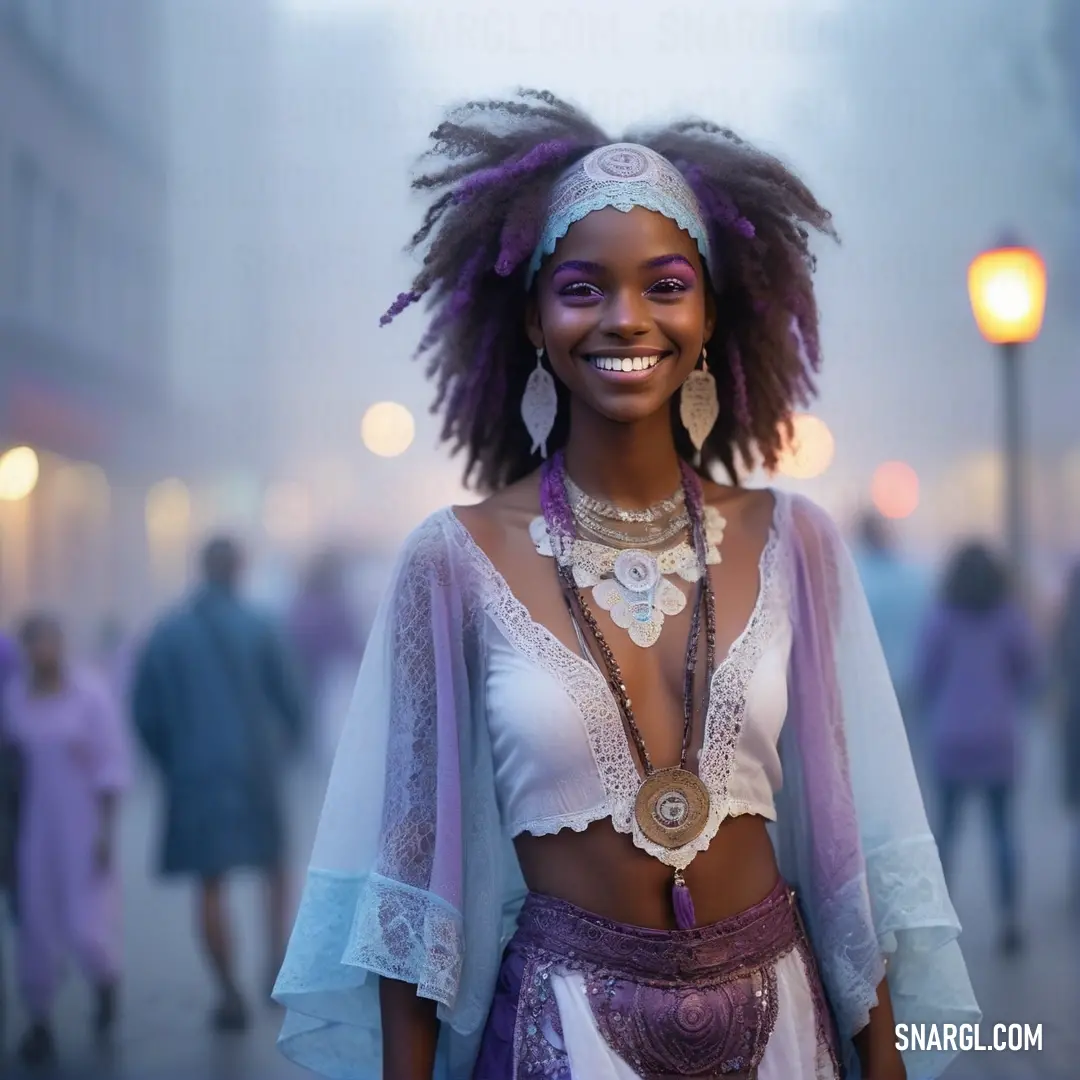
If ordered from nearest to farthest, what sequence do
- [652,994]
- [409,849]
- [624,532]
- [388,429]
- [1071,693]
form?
[652,994], [409,849], [624,532], [388,429], [1071,693]

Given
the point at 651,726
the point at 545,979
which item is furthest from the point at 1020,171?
the point at 545,979

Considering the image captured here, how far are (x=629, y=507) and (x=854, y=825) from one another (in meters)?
0.56

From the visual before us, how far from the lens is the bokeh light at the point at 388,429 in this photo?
3205mm

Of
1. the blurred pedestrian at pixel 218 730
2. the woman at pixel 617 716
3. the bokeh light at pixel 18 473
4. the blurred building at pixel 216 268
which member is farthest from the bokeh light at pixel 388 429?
the woman at pixel 617 716

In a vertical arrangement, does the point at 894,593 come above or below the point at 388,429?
below

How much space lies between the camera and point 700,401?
6.49ft

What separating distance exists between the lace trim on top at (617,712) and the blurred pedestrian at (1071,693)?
212 cm

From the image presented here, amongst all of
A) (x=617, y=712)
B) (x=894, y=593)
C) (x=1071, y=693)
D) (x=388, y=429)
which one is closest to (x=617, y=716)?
(x=617, y=712)

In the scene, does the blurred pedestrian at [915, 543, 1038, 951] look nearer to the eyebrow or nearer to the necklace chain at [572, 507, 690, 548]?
the necklace chain at [572, 507, 690, 548]

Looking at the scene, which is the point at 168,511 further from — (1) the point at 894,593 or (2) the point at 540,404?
(1) the point at 894,593

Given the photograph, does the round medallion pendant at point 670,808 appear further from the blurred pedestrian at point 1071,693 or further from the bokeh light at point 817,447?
the blurred pedestrian at point 1071,693

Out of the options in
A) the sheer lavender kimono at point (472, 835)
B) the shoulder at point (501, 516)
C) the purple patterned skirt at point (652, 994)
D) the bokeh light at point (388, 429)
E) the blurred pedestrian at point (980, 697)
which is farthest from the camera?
the blurred pedestrian at point (980, 697)

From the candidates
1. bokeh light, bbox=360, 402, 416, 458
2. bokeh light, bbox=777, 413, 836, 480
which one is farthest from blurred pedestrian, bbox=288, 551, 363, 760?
bokeh light, bbox=777, 413, 836, 480

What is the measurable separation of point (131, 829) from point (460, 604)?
2001 mm
